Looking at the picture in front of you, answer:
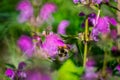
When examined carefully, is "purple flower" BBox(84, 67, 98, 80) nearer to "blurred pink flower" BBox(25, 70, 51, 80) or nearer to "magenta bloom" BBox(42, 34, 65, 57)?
"magenta bloom" BBox(42, 34, 65, 57)

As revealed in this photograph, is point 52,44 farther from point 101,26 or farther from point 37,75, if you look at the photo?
point 37,75

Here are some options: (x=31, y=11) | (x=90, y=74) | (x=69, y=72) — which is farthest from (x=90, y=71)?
(x=31, y=11)

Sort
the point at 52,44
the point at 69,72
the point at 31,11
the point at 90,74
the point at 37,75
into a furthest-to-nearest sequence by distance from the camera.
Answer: the point at 31,11, the point at 52,44, the point at 90,74, the point at 69,72, the point at 37,75

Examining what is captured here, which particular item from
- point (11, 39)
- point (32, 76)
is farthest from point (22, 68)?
point (11, 39)

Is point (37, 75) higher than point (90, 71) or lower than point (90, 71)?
higher

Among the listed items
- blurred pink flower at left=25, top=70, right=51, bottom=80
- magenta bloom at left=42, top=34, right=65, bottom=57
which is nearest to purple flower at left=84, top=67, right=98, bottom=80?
magenta bloom at left=42, top=34, right=65, bottom=57

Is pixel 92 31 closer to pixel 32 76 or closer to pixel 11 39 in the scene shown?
pixel 32 76

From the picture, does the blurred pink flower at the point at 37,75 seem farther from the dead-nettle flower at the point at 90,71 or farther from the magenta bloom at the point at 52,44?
the magenta bloom at the point at 52,44

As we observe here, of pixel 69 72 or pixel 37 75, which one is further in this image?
pixel 69 72

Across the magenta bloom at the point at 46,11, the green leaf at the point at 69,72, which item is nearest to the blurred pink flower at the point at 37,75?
the green leaf at the point at 69,72
